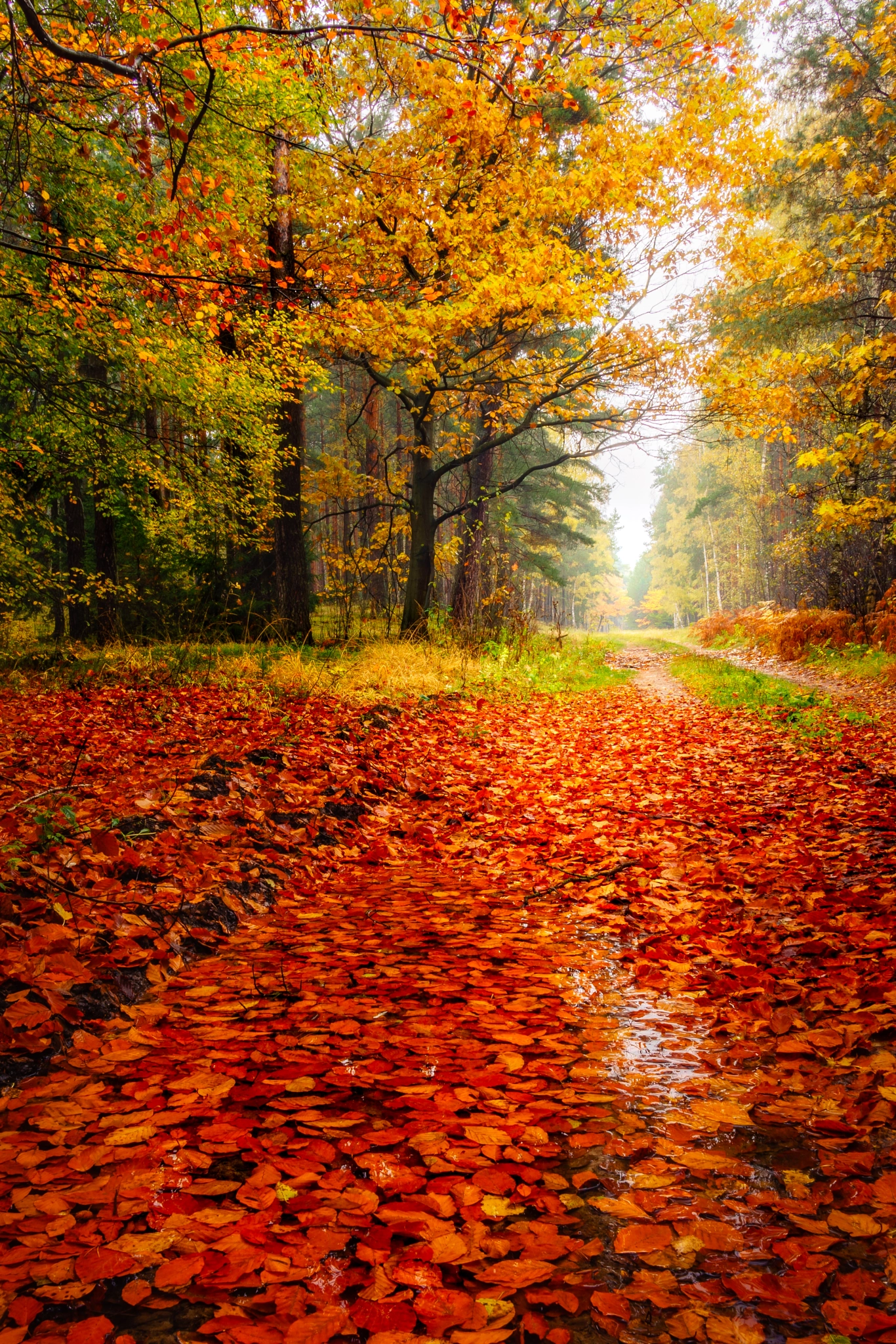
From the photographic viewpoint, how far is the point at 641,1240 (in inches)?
55.4

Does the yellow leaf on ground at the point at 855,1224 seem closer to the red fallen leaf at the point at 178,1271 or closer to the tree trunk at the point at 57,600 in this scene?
the red fallen leaf at the point at 178,1271

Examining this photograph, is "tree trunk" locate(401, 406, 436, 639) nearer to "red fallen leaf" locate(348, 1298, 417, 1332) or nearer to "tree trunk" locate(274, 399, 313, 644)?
"tree trunk" locate(274, 399, 313, 644)

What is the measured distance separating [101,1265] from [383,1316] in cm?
57

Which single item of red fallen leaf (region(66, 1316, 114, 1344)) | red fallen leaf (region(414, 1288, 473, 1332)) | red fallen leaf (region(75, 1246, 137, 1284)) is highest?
red fallen leaf (region(66, 1316, 114, 1344))

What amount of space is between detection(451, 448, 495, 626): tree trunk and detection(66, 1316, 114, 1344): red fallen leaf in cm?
1161

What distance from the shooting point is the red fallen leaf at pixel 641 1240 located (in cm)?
139

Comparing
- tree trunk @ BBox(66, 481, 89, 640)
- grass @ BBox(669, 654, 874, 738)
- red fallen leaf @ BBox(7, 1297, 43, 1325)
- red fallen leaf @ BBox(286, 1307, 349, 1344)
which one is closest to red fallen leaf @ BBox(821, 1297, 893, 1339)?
red fallen leaf @ BBox(286, 1307, 349, 1344)

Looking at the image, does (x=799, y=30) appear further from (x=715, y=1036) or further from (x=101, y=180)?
(x=715, y=1036)

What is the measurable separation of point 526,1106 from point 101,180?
10698mm

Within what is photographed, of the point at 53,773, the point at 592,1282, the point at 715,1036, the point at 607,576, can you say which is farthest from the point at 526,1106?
the point at 607,576

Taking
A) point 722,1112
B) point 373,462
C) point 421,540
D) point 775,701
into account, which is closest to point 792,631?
point 775,701

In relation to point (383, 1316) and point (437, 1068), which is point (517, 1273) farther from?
point (437, 1068)

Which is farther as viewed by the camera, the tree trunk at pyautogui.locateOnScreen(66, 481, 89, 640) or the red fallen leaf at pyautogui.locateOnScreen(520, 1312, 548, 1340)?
the tree trunk at pyautogui.locateOnScreen(66, 481, 89, 640)

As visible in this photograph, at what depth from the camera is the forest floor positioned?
4.27 feet
